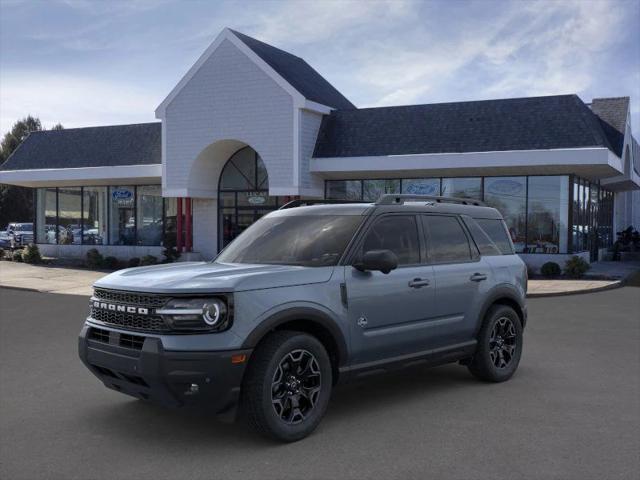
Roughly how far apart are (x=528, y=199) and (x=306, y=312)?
753 inches

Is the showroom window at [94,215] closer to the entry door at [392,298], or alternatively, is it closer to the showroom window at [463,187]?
the showroom window at [463,187]

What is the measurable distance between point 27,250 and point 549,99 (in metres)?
21.8

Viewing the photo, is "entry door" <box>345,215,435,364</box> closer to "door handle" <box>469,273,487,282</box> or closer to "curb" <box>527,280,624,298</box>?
"door handle" <box>469,273,487,282</box>

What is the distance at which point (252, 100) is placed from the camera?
23.8m

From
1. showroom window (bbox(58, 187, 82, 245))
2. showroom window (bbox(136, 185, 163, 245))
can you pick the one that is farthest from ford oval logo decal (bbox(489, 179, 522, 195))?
showroom window (bbox(58, 187, 82, 245))

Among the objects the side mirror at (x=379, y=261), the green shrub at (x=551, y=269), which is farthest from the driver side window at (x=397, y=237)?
the green shrub at (x=551, y=269)

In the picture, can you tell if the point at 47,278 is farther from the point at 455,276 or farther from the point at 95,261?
the point at 455,276

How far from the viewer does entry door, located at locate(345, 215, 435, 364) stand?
567cm

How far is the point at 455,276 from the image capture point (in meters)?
6.67

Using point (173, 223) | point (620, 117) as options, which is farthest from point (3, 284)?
point (620, 117)

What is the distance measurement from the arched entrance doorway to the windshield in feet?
63.4

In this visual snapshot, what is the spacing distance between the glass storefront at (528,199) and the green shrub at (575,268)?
177 centimetres

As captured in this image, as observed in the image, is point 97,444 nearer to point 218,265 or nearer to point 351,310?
point 218,265

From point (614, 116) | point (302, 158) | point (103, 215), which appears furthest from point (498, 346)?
point (103, 215)
